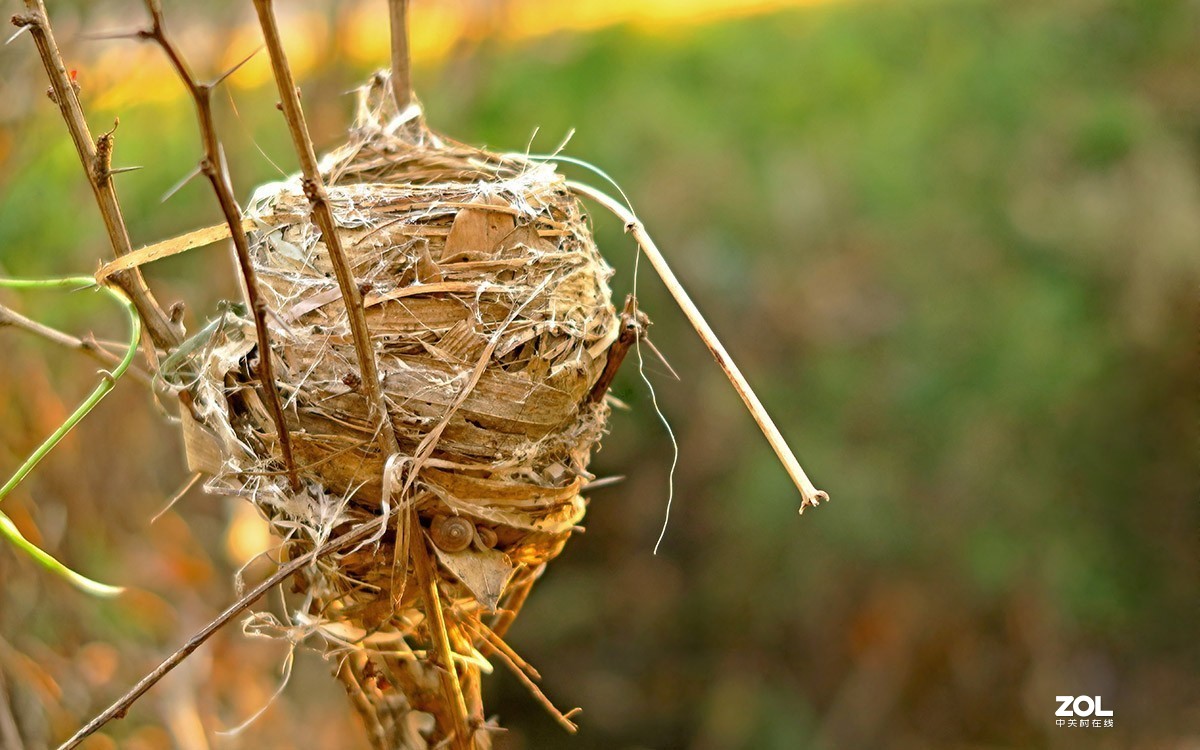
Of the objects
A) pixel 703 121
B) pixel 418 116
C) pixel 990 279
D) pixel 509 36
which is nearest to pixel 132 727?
pixel 418 116

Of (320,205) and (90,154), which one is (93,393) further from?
(320,205)

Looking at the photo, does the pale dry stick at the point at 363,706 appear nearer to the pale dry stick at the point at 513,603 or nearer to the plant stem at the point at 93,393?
the pale dry stick at the point at 513,603

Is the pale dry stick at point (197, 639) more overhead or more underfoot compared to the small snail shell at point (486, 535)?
more underfoot

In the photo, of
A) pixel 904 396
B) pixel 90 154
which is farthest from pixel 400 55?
pixel 904 396

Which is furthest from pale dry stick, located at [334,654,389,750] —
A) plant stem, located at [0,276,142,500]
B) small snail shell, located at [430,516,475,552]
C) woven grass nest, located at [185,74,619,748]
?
plant stem, located at [0,276,142,500]

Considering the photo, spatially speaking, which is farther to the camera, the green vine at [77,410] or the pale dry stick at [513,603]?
the pale dry stick at [513,603]

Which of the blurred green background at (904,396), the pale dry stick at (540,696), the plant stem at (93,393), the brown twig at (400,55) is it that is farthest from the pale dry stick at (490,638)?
the blurred green background at (904,396)

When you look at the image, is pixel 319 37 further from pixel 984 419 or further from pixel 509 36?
pixel 984 419
